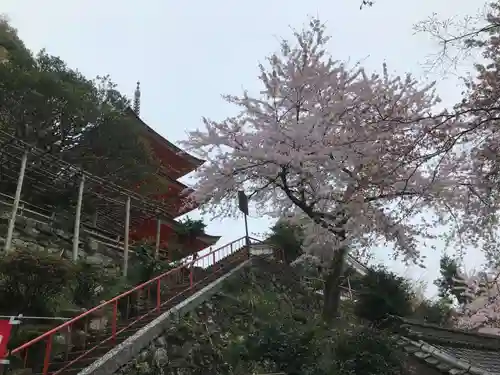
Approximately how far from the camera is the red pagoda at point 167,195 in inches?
700

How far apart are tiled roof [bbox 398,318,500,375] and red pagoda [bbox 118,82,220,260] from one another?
33.3ft

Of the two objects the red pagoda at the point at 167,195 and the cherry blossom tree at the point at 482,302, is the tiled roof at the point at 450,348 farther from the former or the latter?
the red pagoda at the point at 167,195

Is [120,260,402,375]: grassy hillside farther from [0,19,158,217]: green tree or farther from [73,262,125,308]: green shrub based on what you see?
[0,19,158,217]: green tree

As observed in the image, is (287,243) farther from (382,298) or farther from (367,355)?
(367,355)

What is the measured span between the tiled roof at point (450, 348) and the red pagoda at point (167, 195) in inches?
400

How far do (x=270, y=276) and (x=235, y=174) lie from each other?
4.58 metres

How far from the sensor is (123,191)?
45.8 ft

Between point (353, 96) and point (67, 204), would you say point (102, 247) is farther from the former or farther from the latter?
point (353, 96)

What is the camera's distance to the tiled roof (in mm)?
7789

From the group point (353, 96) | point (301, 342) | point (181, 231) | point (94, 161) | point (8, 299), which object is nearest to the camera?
point (8, 299)

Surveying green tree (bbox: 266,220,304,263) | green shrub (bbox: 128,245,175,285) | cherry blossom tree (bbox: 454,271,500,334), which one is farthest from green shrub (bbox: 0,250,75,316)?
green tree (bbox: 266,220,304,263)

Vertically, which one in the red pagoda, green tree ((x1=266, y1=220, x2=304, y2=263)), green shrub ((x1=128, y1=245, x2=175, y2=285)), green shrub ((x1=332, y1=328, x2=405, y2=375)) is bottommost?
green shrub ((x1=332, y1=328, x2=405, y2=375))

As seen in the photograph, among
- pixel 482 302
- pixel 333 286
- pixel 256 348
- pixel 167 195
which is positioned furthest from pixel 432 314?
pixel 256 348

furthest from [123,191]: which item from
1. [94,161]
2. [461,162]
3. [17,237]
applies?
[461,162]
